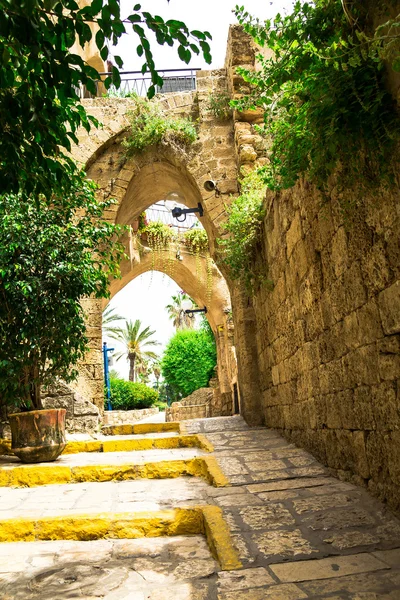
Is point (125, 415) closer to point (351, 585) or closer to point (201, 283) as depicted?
point (201, 283)

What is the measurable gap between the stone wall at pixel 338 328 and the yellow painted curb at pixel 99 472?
38.8 inches

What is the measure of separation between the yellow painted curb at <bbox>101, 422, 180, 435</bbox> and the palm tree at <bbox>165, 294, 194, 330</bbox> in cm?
2448

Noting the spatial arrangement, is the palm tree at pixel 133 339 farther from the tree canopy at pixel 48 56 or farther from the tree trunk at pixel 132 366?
the tree canopy at pixel 48 56

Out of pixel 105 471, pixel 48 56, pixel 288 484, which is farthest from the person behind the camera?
pixel 105 471

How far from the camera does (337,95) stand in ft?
7.18

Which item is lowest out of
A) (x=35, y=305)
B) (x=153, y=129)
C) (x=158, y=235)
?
(x=35, y=305)

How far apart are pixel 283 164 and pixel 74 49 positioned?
30.4 feet

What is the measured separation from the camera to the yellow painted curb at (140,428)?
6727mm

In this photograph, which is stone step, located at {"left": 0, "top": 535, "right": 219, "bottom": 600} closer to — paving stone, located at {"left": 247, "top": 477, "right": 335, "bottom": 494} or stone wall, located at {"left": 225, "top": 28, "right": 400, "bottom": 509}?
paving stone, located at {"left": 247, "top": 477, "right": 335, "bottom": 494}

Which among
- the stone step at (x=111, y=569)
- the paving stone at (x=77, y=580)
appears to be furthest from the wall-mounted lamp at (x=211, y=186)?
the paving stone at (x=77, y=580)

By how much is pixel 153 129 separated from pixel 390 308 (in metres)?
6.88

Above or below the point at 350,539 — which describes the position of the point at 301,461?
above

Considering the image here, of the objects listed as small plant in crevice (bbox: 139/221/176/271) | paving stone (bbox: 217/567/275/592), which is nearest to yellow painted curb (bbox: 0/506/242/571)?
paving stone (bbox: 217/567/275/592)

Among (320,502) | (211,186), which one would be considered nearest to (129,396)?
(211,186)
